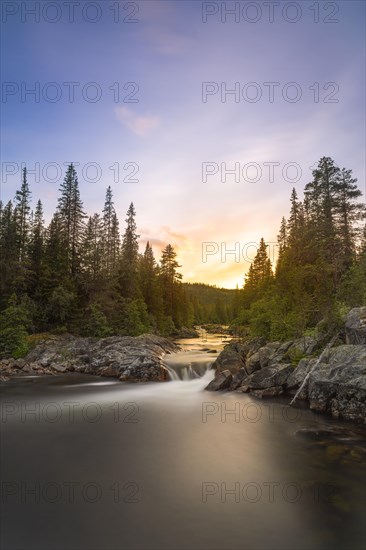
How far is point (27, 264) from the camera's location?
3288 cm

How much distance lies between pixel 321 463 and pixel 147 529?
5.09m

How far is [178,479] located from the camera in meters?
7.78

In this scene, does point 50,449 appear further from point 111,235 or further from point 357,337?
point 111,235

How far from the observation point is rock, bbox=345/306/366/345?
13.3 meters

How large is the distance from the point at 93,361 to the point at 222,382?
33.8 ft

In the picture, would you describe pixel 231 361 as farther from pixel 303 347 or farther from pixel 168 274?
pixel 168 274

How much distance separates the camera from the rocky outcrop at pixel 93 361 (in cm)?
2055

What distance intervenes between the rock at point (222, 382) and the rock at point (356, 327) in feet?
21.5

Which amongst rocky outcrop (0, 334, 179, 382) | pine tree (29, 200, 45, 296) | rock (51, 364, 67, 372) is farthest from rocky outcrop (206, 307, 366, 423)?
pine tree (29, 200, 45, 296)

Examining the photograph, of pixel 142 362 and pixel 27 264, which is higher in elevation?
pixel 27 264

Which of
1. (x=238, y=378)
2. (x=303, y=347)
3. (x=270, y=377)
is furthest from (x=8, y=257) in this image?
(x=303, y=347)

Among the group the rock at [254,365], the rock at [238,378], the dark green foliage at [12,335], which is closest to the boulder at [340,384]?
the rock at [238,378]

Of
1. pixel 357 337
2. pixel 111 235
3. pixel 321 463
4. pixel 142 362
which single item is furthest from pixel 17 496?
pixel 111 235

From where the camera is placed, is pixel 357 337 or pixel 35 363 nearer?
pixel 357 337
